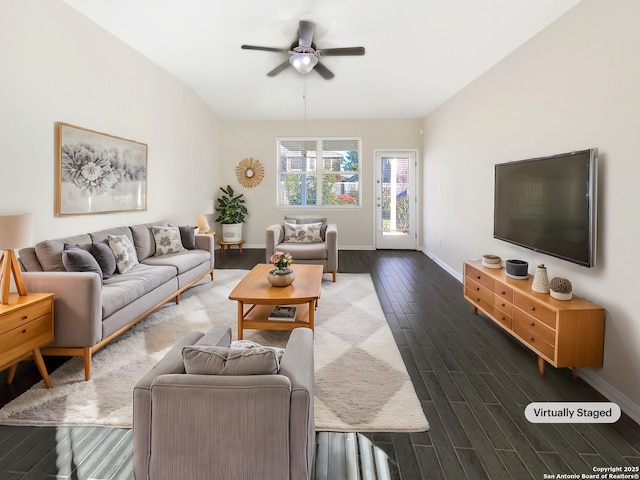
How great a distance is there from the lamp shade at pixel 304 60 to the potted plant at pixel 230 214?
11.8ft

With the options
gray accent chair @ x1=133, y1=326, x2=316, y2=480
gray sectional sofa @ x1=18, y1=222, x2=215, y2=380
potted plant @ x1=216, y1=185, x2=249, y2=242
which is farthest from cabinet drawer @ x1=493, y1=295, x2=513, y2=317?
potted plant @ x1=216, y1=185, x2=249, y2=242

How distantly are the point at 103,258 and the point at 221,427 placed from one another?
8.53 ft

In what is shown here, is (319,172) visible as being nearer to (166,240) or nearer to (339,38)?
(339,38)

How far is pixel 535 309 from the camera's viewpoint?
2418mm

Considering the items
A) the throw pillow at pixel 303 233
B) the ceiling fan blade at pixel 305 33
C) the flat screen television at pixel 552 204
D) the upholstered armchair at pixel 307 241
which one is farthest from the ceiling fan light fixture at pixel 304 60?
the flat screen television at pixel 552 204

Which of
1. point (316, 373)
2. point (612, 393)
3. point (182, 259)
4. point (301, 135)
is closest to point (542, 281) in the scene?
point (612, 393)

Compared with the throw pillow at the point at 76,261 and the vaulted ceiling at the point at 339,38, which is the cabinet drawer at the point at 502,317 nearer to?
the vaulted ceiling at the point at 339,38

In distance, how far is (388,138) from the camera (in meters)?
7.21

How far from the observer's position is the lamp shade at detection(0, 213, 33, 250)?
84.4 inches

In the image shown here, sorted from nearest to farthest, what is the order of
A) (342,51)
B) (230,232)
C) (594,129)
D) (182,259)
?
(594,129) < (342,51) < (182,259) < (230,232)

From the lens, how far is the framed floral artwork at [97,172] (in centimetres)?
323

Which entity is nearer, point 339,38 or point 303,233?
point 339,38

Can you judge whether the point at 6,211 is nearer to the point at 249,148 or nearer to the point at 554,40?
the point at 554,40

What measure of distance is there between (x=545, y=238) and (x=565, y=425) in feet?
4.61
